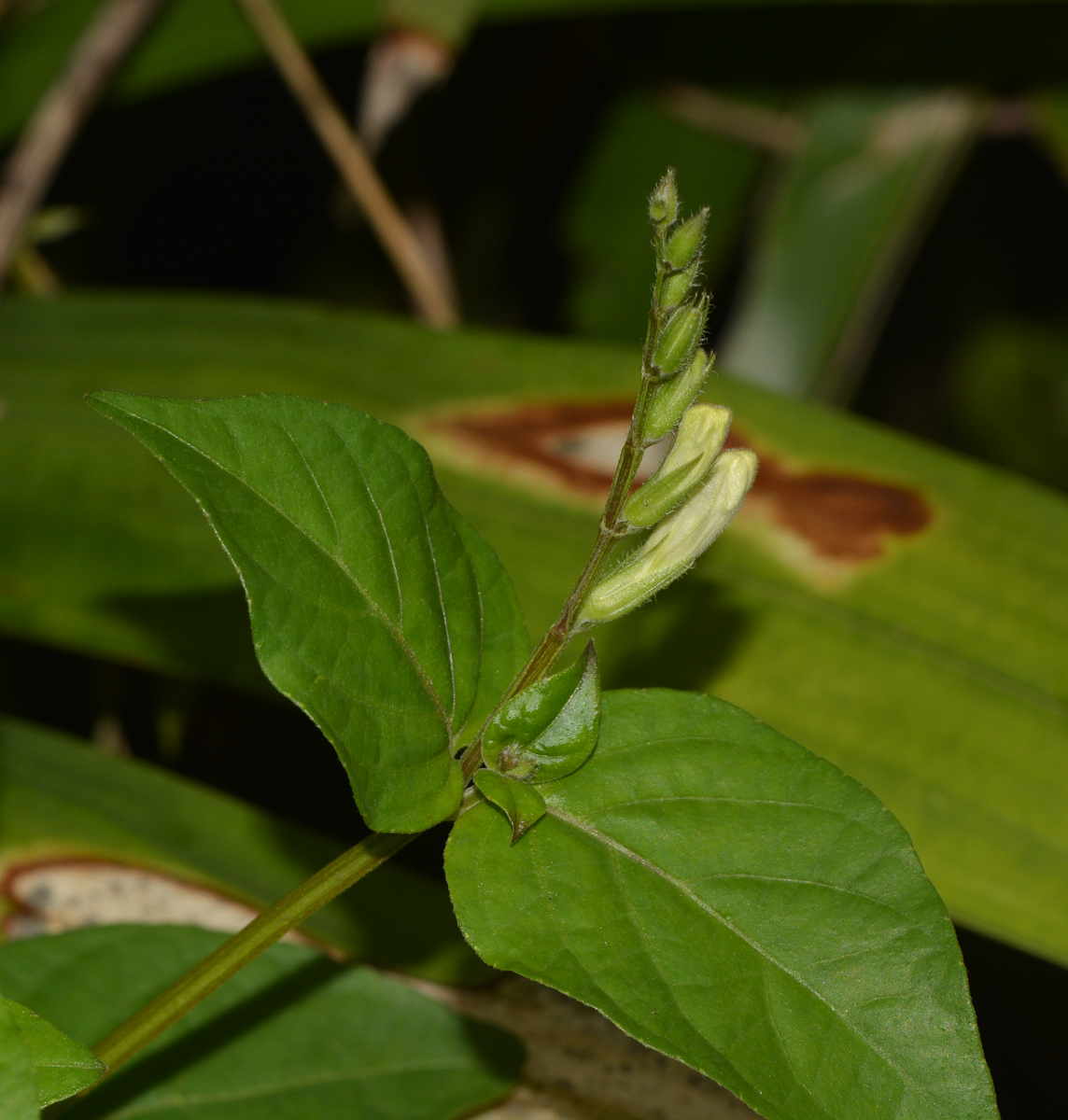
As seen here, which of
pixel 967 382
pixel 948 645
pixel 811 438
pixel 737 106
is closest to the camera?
pixel 948 645

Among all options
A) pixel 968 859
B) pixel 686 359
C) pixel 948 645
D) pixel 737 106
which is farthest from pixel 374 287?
pixel 686 359

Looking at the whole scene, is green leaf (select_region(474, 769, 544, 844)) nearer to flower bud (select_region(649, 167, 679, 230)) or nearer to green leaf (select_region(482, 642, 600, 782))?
green leaf (select_region(482, 642, 600, 782))

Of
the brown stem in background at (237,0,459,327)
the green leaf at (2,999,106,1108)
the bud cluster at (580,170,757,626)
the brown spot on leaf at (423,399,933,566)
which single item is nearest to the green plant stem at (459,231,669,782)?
the bud cluster at (580,170,757,626)

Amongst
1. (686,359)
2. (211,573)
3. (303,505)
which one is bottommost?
(211,573)

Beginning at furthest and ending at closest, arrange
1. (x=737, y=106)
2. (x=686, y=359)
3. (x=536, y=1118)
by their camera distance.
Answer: (x=737, y=106)
(x=536, y=1118)
(x=686, y=359)

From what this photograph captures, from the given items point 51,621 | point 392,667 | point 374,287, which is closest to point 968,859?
point 392,667

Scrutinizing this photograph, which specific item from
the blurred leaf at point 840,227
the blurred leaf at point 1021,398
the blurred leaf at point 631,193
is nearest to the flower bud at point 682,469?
the blurred leaf at point 840,227

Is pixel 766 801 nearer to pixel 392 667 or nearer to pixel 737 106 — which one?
pixel 392 667

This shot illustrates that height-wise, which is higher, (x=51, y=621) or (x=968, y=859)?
(x=968, y=859)

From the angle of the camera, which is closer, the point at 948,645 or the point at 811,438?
the point at 948,645
